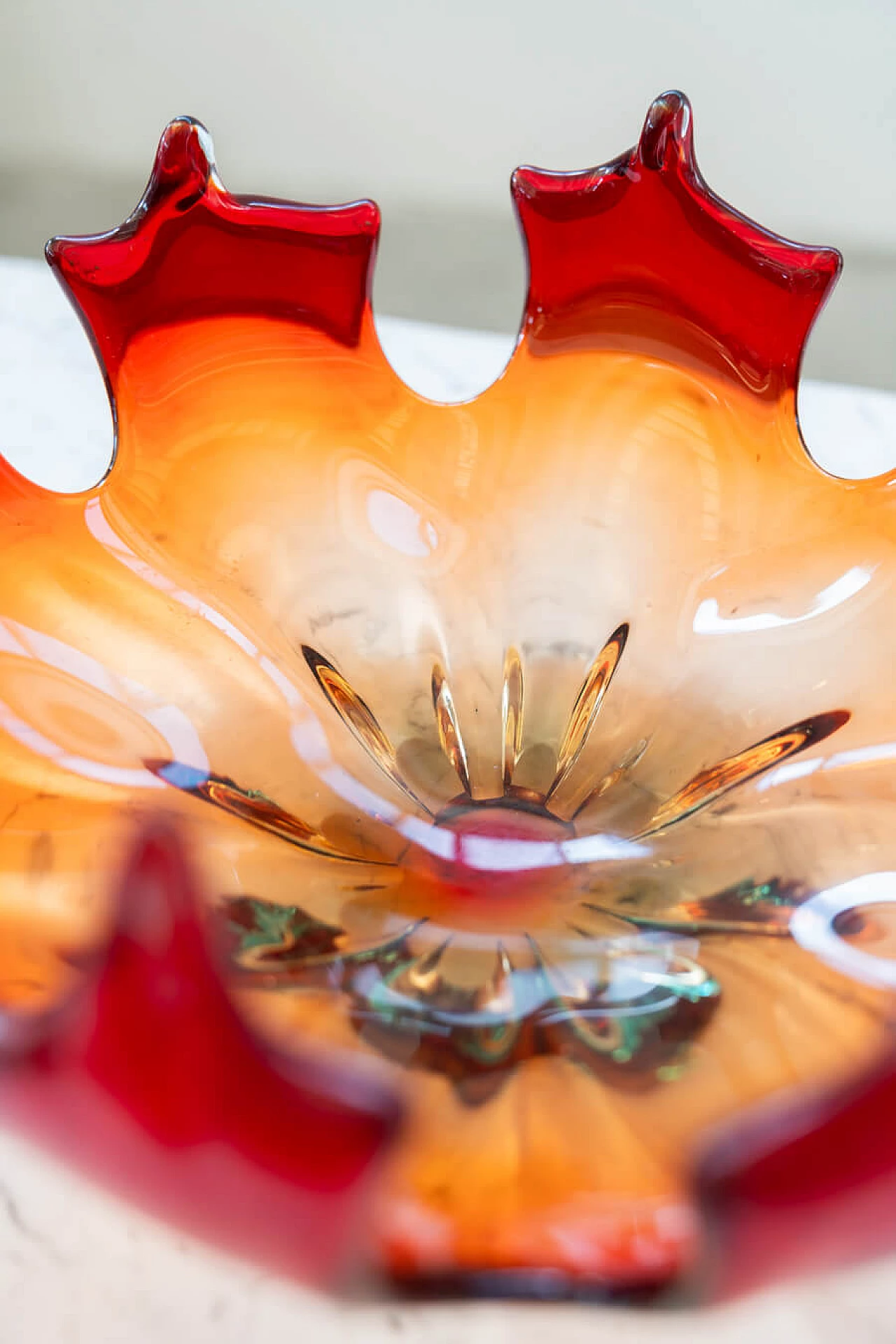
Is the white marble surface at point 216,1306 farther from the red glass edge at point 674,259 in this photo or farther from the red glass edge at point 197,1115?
the red glass edge at point 674,259

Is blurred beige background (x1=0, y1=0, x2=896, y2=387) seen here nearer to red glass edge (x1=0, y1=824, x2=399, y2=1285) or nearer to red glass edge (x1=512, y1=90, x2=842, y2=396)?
red glass edge (x1=512, y1=90, x2=842, y2=396)

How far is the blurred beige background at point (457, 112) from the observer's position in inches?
47.8

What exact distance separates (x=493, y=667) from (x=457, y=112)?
91 cm

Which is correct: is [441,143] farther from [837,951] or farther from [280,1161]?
[280,1161]

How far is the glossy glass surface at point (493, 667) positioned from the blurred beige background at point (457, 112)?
75 centimetres

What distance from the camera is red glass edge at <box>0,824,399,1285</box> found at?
0.94 feet

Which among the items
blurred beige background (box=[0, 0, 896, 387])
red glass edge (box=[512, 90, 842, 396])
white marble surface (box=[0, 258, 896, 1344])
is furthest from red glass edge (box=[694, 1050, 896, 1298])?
blurred beige background (box=[0, 0, 896, 387])

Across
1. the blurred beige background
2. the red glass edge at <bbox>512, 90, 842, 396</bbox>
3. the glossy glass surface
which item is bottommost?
the glossy glass surface

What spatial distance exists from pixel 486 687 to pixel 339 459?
0.12 m

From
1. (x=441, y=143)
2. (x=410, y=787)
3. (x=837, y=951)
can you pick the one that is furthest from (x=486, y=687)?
(x=441, y=143)

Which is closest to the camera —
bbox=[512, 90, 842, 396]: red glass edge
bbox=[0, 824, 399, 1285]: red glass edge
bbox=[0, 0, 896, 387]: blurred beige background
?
bbox=[0, 824, 399, 1285]: red glass edge

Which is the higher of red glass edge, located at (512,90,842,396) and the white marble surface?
red glass edge, located at (512,90,842,396)

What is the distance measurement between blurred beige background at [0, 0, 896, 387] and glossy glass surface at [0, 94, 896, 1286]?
752mm

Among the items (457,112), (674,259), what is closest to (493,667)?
(674,259)
